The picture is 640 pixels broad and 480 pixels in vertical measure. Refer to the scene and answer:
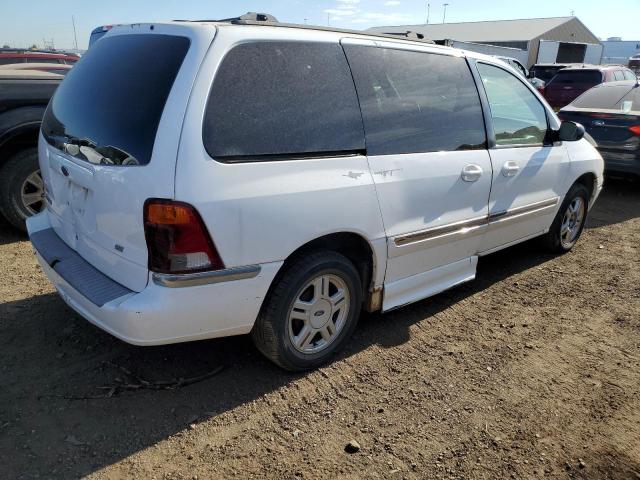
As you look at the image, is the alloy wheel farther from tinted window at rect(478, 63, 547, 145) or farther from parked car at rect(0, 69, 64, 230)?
parked car at rect(0, 69, 64, 230)

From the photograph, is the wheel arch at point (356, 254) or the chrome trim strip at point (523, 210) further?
the chrome trim strip at point (523, 210)

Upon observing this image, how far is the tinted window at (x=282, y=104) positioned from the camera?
245cm

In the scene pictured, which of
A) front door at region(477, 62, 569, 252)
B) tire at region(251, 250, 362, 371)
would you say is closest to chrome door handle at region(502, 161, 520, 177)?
front door at region(477, 62, 569, 252)

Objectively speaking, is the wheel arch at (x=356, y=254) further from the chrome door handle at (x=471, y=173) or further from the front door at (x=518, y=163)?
the front door at (x=518, y=163)

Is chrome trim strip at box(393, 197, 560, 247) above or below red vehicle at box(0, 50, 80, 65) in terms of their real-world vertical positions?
below

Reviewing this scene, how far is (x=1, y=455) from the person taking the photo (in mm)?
2338

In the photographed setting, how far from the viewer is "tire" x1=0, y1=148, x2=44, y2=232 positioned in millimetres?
4707

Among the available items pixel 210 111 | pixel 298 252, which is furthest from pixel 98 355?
pixel 210 111

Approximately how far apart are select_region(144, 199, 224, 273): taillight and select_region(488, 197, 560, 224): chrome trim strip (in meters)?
2.35

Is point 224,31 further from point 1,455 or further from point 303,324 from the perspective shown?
point 1,455

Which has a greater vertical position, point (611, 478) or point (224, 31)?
point (224, 31)

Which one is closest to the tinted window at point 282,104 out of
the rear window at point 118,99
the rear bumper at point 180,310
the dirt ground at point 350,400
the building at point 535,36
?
the rear window at point 118,99

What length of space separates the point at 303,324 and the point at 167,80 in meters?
1.50

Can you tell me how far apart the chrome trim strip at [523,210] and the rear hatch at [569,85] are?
13.2 metres
